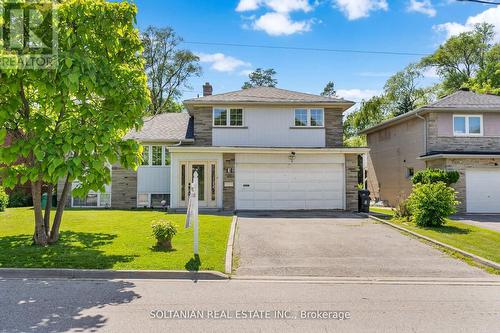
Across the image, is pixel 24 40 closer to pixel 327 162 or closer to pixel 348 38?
pixel 327 162

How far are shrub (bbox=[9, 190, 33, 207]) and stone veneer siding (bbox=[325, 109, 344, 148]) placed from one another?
17.4 meters

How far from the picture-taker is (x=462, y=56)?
41219mm

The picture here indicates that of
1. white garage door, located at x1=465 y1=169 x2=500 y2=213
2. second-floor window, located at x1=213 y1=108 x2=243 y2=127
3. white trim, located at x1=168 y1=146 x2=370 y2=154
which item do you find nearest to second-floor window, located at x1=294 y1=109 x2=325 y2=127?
white trim, located at x1=168 y1=146 x2=370 y2=154

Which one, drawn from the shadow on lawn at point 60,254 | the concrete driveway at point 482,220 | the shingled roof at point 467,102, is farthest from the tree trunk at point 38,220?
the shingled roof at point 467,102

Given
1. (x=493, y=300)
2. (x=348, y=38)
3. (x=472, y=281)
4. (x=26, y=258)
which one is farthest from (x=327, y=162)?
(x=26, y=258)

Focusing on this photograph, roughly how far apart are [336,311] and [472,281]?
3.77 metres

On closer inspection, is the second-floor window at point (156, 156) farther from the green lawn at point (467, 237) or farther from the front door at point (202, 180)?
the green lawn at point (467, 237)

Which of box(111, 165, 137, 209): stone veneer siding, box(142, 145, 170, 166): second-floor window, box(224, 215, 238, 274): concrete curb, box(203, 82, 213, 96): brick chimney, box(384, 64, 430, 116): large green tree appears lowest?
box(224, 215, 238, 274): concrete curb

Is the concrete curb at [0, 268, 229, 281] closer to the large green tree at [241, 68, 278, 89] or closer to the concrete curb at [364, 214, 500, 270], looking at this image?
the concrete curb at [364, 214, 500, 270]

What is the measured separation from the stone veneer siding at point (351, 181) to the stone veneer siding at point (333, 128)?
3.80 feet

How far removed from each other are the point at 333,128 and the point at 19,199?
18.1 metres

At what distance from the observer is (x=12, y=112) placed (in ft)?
24.7

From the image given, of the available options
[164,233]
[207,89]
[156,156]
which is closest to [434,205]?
[164,233]

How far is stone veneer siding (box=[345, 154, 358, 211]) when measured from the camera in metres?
17.7
